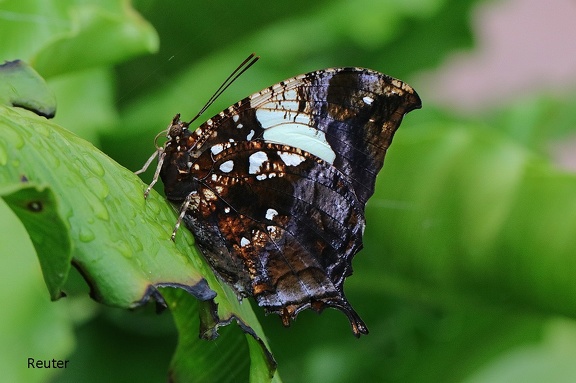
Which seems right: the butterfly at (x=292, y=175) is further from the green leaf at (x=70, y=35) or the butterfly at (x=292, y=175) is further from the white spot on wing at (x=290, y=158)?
the green leaf at (x=70, y=35)

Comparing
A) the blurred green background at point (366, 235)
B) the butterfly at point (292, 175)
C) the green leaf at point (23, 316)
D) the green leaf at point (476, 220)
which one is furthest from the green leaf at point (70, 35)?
the green leaf at point (476, 220)

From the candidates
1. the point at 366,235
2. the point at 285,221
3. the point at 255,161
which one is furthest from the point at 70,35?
the point at 366,235

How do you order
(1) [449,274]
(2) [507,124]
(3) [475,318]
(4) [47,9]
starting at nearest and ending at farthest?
(4) [47,9] < (1) [449,274] < (3) [475,318] < (2) [507,124]

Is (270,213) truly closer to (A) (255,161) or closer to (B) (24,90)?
(A) (255,161)

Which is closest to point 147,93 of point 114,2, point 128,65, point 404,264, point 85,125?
point 128,65

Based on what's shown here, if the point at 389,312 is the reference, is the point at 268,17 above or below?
above

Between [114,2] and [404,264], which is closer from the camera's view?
[114,2]

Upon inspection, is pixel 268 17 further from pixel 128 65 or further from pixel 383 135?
pixel 383 135
